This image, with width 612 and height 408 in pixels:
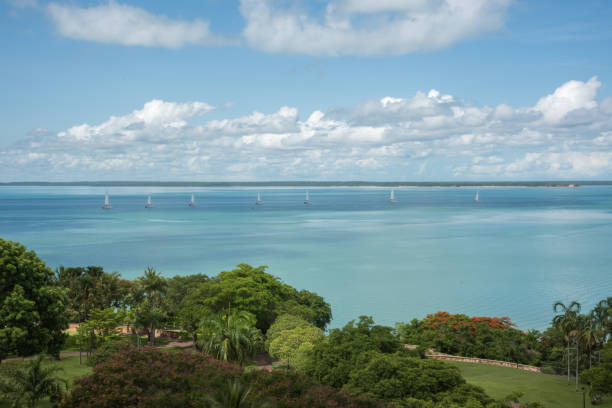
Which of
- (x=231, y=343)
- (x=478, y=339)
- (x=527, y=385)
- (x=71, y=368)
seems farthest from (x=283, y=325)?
(x=527, y=385)

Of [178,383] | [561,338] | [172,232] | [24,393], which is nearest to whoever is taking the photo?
[178,383]

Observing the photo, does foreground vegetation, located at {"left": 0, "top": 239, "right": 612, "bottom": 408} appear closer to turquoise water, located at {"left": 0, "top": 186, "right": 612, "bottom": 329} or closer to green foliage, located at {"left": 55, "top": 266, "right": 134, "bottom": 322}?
green foliage, located at {"left": 55, "top": 266, "right": 134, "bottom": 322}

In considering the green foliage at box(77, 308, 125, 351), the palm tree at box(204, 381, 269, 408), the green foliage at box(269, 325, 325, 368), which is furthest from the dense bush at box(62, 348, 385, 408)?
the green foliage at box(77, 308, 125, 351)

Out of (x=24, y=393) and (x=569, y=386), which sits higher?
(x=24, y=393)

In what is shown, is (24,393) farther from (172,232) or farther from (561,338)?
(172,232)

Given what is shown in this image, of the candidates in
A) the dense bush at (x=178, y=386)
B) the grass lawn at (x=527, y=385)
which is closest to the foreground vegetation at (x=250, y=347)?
the dense bush at (x=178, y=386)

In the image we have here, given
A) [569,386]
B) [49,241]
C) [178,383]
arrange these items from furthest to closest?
1. [49,241]
2. [569,386]
3. [178,383]

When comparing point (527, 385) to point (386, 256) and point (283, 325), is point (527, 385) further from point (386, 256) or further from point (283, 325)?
point (386, 256)

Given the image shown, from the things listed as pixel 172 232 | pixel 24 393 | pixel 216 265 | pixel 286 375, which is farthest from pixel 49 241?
pixel 286 375
